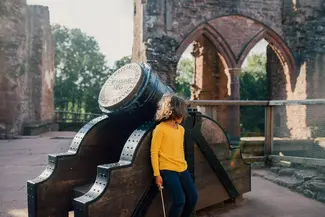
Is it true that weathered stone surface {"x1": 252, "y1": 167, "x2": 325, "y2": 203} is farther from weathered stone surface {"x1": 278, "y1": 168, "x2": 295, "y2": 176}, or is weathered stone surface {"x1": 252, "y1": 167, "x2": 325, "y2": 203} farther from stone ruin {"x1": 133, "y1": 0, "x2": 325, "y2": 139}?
stone ruin {"x1": 133, "y1": 0, "x2": 325, "y2": 139}

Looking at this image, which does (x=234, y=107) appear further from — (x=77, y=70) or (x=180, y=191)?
(x=77, y=70)

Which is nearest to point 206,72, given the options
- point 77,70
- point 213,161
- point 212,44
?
point 212,44

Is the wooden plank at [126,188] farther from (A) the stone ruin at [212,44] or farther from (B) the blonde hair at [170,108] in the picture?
(A) the stone ruin at [212,44]

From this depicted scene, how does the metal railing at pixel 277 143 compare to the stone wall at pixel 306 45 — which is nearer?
the metal railing at pixel 277 143

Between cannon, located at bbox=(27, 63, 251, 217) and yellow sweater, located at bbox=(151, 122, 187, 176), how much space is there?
106mm

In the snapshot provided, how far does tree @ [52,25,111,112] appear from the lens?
110 ft

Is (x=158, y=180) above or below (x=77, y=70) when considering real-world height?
below

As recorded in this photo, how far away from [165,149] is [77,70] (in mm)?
34377

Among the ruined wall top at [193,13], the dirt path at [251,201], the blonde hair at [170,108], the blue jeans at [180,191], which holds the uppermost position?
the ruined wall top at [193,13]

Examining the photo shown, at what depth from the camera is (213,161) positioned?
11.1 ft

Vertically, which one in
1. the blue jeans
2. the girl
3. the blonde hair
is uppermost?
the blonde hair

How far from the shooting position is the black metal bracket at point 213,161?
3191mm

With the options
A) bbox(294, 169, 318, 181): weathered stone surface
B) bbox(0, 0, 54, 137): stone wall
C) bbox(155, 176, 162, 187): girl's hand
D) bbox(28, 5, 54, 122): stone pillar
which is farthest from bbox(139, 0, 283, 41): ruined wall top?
bbox(155, 176, 162, 187): girl's hand

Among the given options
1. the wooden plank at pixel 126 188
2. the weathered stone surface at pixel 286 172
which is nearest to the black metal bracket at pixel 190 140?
the wooden plank at pixel 126 188
